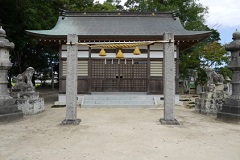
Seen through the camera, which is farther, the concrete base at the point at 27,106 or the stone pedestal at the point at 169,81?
the concrete base at the point at 27,106

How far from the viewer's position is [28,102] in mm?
9570

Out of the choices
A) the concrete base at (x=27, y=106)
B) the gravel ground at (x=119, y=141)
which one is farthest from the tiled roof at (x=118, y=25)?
the gravel ground at (x=119, y=141)

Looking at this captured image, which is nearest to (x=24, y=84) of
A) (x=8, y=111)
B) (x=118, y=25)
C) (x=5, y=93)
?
(x=5, y=93)

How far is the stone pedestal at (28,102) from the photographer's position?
9.55 meters

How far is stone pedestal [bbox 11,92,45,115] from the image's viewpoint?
9.55 meters

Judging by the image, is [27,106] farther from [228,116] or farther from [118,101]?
[228,116]

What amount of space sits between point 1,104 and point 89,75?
6.78 meters

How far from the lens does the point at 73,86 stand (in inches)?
296

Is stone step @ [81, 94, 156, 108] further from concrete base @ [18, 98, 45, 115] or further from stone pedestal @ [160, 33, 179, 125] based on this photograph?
stone pedestal @ [160, 33, 179, 125]

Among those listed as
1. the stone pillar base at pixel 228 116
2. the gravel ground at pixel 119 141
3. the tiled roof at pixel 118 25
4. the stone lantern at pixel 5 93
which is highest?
the tiled roof at pixel 118 25

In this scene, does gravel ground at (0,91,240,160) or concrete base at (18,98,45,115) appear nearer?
gravel ground at (0,91,240,160)

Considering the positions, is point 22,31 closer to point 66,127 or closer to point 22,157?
point 66,127

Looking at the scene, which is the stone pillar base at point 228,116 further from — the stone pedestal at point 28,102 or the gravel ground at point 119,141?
the stone pedestal at point 28,102

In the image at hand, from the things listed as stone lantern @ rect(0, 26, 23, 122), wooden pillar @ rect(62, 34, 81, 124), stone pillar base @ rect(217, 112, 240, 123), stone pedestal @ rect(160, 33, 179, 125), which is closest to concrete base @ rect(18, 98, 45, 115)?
stone lantern @ rect(0, 26, 23, 122)
